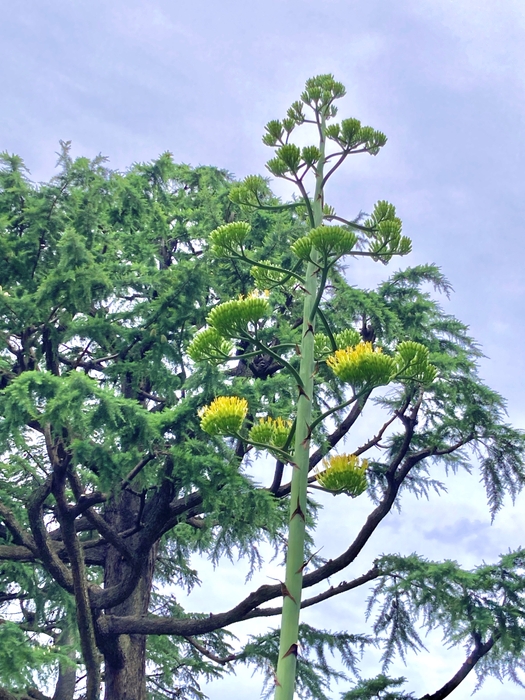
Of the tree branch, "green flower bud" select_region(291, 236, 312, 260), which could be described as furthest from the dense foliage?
"green flower bud" select_region(291, 236, 312, 260)

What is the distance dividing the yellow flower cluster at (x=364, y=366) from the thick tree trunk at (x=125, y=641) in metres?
4.78

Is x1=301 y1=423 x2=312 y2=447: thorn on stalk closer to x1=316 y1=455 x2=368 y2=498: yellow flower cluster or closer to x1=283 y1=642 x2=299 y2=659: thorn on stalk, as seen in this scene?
x1=316 y1=455 x2=368 y2=498: yellow flower cluster

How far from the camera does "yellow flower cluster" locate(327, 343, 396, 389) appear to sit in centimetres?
311

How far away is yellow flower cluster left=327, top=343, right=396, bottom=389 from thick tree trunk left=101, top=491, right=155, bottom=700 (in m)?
4.78

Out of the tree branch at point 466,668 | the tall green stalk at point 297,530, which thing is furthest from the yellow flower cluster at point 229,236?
the tree branch at point 466,668

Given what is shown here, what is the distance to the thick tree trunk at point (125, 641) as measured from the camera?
775cm

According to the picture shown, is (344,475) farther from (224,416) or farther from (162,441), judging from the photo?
(162,441)

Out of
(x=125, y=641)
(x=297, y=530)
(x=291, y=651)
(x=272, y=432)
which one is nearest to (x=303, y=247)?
(x=272, y=432)

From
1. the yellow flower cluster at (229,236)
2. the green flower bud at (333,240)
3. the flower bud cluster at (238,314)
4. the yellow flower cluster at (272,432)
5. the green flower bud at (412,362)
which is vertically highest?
the yellow flower cluster at (229,236)

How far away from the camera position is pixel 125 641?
7996mm

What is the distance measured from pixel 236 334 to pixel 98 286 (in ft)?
12.8

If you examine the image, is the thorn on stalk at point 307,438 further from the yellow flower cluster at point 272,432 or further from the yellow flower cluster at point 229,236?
the yellow flower cluster at point 229,236

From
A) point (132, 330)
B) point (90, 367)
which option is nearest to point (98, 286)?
point (132, 330)

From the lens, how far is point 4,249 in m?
7.21
